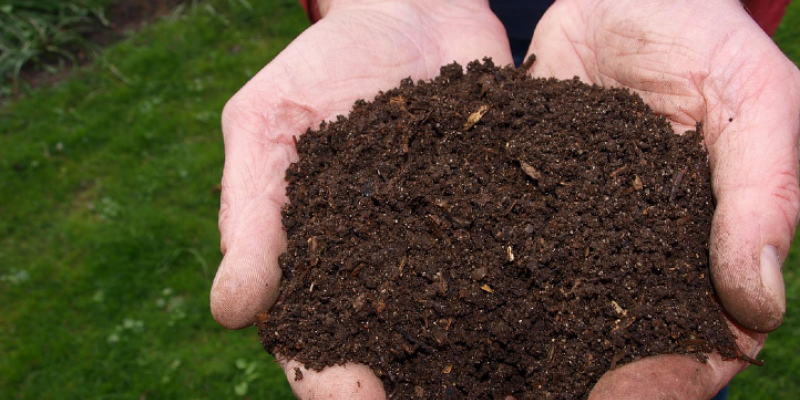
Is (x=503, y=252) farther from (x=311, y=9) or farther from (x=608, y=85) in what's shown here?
(x=311, y=9)

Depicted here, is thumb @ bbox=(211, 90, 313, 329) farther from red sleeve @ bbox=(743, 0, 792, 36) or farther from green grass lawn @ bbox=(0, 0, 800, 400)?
red sleeve @ bbox=(743, 0, 792, 36)

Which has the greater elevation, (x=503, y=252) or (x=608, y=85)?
(x=608, y=85)

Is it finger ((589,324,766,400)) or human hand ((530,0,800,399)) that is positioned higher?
human hand ((530,0,800,399))

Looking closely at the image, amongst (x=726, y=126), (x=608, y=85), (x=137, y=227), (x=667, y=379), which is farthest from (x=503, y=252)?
(x=137, y=227)

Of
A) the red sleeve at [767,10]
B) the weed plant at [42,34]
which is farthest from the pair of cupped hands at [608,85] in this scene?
the weed plant at [42,34]

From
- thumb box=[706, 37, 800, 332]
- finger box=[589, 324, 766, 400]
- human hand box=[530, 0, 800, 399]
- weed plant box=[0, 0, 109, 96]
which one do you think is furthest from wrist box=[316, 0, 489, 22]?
weed plant box=[0, 0, 109, 96]

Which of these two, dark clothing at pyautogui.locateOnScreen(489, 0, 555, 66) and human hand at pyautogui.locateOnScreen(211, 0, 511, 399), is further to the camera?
dark clothing at pyautogui.locateOnScreen(489, 0, 555, 66)
